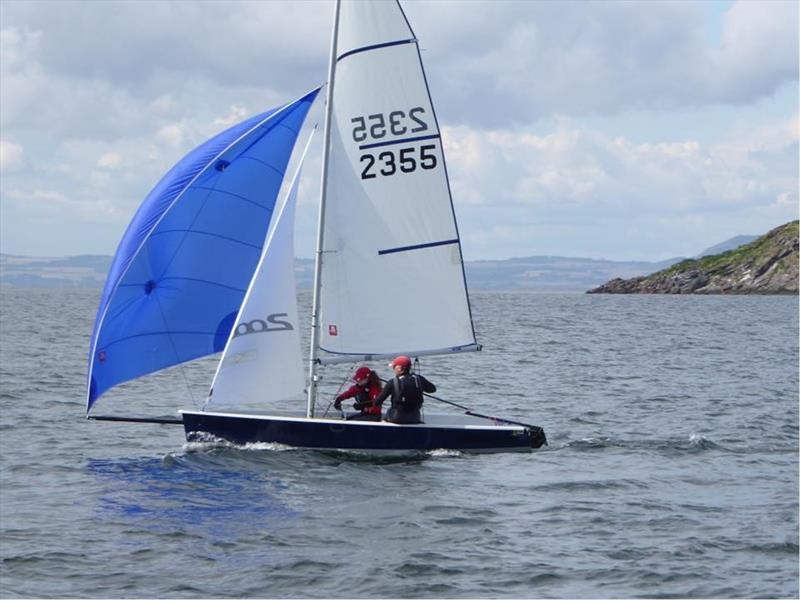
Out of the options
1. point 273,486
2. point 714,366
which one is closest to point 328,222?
point 273,486

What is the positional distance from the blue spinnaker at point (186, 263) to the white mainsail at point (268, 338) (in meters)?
0.41

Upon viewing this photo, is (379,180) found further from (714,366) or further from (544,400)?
(714,366)

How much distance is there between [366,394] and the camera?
20.2 m

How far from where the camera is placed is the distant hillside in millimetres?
119750

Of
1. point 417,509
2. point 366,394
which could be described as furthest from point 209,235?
point 417,509

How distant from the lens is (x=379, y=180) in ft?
67.1

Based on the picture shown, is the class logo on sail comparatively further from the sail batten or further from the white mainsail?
the sail batten

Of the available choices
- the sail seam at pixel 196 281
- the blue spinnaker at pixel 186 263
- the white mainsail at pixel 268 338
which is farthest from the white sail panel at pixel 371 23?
the sail seam at pixel 196 281

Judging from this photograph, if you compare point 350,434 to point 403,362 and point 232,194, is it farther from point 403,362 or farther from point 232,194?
point 232,194

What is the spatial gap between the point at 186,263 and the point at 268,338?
1861 millimetres

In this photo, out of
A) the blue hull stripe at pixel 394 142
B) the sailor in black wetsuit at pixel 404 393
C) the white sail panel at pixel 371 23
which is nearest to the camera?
the sailor in black wetsuit at pixel 404 393

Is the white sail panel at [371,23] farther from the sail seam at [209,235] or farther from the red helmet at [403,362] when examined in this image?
the red helmet at [403,362]

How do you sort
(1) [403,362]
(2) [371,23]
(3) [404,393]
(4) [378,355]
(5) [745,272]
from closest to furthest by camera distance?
(3) [404,393], (1) [403,362], (2) [371,23], (4) [378,355], (5) [745,272]

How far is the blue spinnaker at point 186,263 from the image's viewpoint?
19969mm
